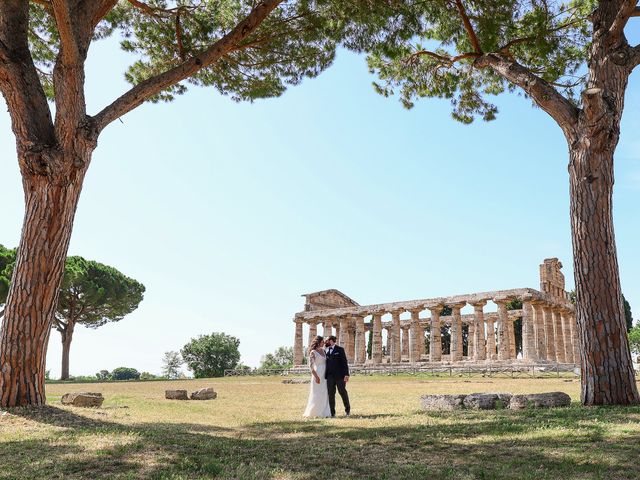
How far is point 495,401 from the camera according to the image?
10812mm

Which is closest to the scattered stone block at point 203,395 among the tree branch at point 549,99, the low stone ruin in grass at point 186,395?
the low stone ruin in grass at point 186,395

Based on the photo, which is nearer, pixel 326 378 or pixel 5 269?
pixel 326 378

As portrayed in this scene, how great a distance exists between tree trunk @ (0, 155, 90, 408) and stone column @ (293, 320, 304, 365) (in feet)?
146

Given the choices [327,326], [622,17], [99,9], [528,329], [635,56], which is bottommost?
[528,329]

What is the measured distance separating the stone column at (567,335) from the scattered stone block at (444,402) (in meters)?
36.7

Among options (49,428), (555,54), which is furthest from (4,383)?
(555,54)

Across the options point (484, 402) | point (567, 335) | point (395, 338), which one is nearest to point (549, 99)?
point (484, 402)

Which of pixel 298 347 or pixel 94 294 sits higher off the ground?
pixel 94 294

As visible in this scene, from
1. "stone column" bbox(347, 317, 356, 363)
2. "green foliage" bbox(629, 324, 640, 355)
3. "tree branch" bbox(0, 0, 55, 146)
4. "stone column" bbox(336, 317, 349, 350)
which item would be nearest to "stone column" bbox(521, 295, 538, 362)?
"stone column" bbox(347, 317, 356, 363)

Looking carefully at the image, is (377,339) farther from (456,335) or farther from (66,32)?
(66,32)

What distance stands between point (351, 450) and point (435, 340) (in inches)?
1494

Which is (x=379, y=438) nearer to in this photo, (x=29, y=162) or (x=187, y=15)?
(x=29, y=162)

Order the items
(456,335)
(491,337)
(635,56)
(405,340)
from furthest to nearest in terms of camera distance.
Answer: (405,340)
(491,337)
(456,335)
(635,56)

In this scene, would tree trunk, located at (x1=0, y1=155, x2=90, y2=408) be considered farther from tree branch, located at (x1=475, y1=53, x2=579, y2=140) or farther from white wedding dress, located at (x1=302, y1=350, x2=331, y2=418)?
tree branch, located at (x1=475, y1=53, x2=579, y2=140)
